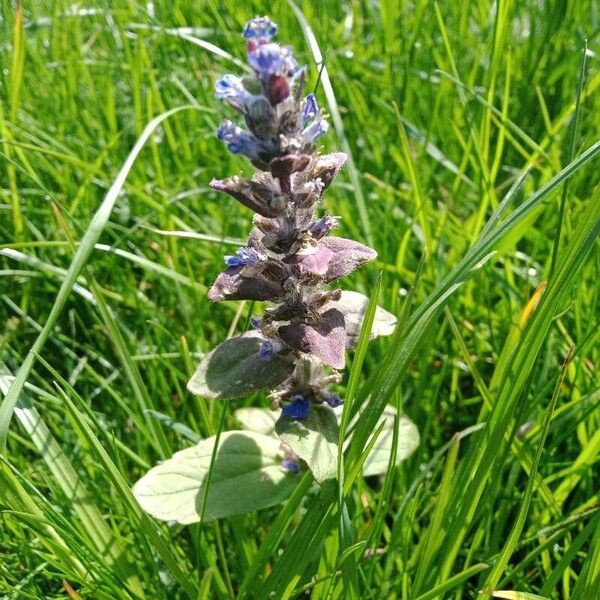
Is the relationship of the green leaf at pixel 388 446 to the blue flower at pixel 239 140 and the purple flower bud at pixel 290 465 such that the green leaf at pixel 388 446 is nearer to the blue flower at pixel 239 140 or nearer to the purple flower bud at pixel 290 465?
the purple flower bud at pixel 290 465

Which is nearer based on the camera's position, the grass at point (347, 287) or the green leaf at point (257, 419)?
the grass at point (347, 287)

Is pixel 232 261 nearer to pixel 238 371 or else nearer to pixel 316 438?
pixel 238 371

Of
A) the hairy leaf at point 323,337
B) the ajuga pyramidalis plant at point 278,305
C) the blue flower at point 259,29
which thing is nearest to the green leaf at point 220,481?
the ajuga pyramidalis plant at point 278,305

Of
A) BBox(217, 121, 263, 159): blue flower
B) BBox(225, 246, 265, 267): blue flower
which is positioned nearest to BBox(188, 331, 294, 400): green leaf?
BBox(225, 246, 265, 267): blue flower

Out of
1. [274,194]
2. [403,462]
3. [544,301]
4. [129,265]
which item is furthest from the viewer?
[129,265]

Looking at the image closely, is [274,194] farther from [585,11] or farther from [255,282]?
[585,11]

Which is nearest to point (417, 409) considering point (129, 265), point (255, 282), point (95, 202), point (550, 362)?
point (550, 362)

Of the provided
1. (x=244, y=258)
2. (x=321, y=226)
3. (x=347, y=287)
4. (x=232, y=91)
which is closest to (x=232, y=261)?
(x=244, y=258)

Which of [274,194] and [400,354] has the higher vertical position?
[274,194]
